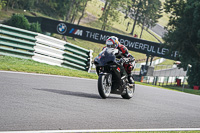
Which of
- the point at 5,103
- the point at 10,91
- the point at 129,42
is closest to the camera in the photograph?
the point at 5,103

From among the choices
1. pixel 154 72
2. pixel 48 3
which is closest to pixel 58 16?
pixel 48 3

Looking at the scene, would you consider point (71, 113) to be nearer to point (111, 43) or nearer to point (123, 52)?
point (111, 43)

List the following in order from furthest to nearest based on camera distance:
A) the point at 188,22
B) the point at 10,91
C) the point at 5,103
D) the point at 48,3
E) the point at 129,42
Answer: the point at 48,3, the point at 129,42, the point at 188,22, the point at 10,91, the point at 5,103

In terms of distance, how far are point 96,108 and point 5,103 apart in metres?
1.97

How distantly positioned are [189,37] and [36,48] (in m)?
22.4

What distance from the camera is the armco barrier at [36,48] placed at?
50.3ft

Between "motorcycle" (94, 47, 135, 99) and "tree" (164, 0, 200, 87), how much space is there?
977 inches

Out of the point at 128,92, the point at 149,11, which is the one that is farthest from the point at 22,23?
the point at 149,11

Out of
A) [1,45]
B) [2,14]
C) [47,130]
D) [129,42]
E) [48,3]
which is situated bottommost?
[47,130]

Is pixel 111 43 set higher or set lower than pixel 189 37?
lower

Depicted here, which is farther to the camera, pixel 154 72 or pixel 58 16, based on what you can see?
pixel 58 16

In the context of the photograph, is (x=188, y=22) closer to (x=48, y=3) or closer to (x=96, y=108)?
(x=96, y=108)

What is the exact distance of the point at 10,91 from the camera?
25.7 ft

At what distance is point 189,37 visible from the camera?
35094 mm
